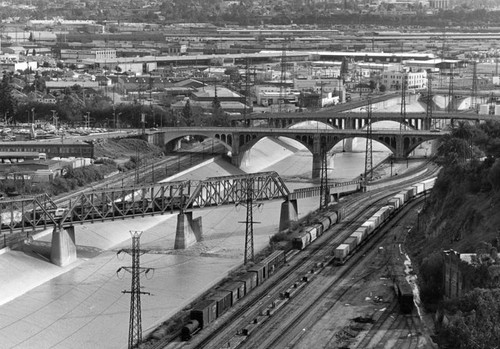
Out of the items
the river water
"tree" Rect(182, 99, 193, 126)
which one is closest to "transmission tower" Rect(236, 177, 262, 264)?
the river water

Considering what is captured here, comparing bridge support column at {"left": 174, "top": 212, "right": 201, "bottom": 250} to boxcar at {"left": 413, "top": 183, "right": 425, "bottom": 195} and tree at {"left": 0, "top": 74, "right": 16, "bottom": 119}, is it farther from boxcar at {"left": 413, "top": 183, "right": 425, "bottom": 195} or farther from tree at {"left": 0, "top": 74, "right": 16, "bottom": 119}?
tree at {"left": 0, "top": 74, "right": 16, "bottom": 119}

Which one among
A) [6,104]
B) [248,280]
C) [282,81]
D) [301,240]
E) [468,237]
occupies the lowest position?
[282,81]

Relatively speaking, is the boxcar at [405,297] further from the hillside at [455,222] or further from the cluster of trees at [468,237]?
the hillside at [455,222]

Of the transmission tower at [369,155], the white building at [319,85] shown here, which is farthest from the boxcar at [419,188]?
the white building at [319,85]

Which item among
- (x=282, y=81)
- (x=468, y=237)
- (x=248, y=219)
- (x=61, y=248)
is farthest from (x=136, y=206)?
(x=282, y=81)

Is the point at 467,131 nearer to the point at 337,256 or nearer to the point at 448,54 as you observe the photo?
the point at 337,256

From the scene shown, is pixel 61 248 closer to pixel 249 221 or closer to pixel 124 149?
pixel 249 221
